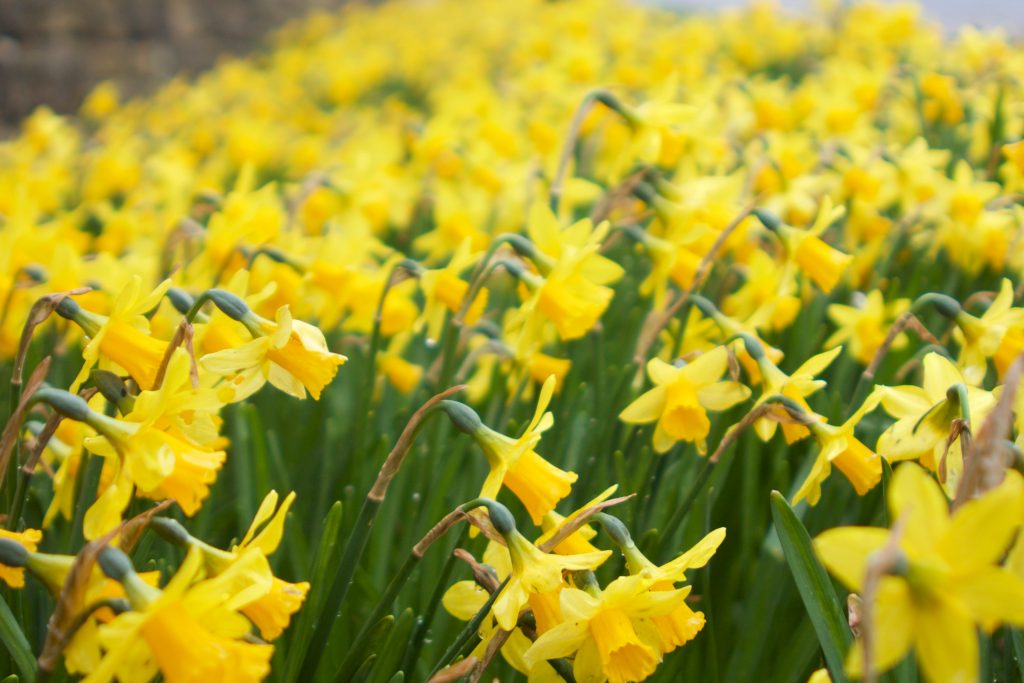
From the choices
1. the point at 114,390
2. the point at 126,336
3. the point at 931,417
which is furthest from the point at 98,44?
the point at 931,417

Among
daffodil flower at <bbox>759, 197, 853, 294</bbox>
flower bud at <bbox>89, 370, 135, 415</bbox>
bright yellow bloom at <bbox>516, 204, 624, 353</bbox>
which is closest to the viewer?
flower bud at <bbox>89, 370, 135, 415</bbox>

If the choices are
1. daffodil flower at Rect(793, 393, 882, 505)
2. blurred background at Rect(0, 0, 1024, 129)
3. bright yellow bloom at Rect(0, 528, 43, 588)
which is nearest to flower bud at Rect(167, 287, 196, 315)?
bright yellow bloom at Rect(0, 528, 43, 588)

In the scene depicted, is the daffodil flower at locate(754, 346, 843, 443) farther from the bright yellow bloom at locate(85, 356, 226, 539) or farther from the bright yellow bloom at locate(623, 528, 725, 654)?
the bright yellow bloom at locate(85, 356, 226, 539)

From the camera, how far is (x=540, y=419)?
1.31 metres

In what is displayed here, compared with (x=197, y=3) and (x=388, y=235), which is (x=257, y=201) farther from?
(x=197, y=3)

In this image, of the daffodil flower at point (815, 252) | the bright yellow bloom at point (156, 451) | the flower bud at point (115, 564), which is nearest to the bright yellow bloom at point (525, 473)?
the bright yellow bloom at point (156, 451)

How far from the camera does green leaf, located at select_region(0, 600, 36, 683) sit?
1.19 meters

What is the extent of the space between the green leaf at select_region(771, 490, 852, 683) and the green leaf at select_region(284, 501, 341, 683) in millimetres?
573

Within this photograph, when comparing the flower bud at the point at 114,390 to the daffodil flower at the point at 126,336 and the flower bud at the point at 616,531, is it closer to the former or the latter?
the daffodil flower at the point at 126,336

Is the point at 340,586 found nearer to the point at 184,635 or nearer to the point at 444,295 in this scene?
the point at 184,635

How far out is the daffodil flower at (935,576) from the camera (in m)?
0.79

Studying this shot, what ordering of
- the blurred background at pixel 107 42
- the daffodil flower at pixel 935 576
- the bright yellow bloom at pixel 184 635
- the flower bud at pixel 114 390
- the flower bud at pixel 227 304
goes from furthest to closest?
the blurred background at pixel 107 42, the flower bud at pixel 227 304, the flower bud at pixel 114 390, the bright yellow bloom at pixel 184 635, the daffodil flower at pixel 935 576

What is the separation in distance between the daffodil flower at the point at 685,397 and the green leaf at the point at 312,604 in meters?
0.50

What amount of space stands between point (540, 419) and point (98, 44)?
9.25m
